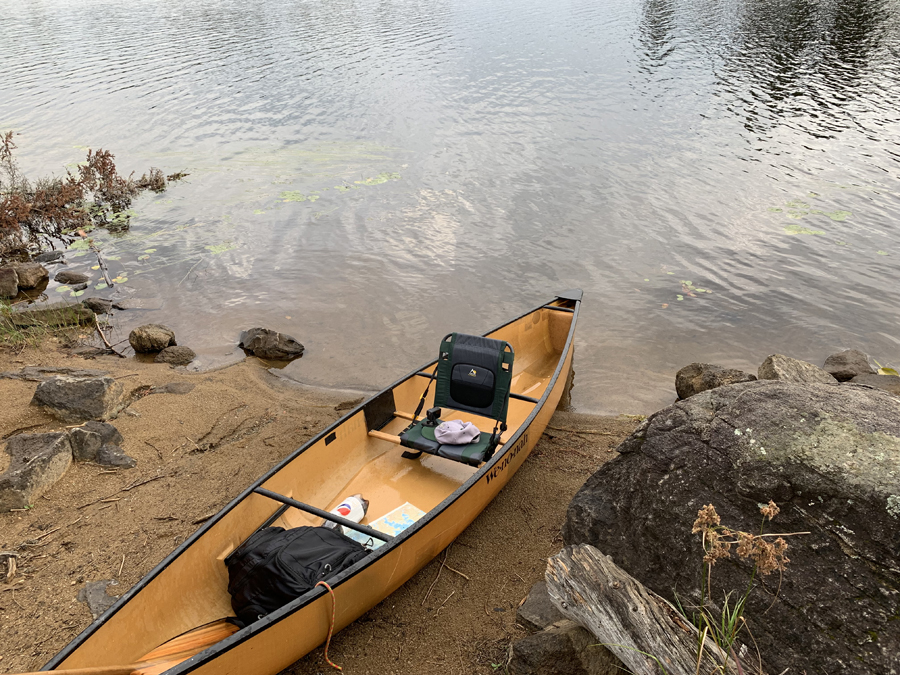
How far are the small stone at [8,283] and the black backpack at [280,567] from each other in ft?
29.4

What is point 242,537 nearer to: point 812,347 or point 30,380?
point 30,380

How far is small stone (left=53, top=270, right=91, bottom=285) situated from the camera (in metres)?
11.4

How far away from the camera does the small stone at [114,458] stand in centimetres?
603

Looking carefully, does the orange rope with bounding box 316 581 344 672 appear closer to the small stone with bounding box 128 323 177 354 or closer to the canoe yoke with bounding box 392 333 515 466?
the canoe yoke with bounding box 392 333 515 466

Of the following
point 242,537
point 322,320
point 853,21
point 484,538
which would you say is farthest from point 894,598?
point 853,21

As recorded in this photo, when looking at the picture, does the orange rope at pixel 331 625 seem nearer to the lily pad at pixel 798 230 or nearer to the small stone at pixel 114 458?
the small stone at pixel 114 458

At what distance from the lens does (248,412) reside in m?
7.50

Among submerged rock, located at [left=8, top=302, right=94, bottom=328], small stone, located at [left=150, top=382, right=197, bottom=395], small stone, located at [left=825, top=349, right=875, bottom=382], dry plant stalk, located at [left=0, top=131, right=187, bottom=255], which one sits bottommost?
small stone, located at [left=825, top=349, right=875, bottom=382]

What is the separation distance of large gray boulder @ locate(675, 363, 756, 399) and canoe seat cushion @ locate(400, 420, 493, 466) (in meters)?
3.19

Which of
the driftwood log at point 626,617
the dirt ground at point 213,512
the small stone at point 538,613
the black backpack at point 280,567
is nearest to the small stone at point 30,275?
the dirt ground at point 213,512

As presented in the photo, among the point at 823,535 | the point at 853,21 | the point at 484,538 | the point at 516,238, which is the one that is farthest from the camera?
the point at 853,21

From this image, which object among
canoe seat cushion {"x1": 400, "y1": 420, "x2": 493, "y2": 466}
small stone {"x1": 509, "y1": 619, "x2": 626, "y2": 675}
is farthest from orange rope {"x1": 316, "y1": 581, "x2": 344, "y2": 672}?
canoe seat cushion {"x1": 400, "y1": 420, "x2": 493, "y2": 466}

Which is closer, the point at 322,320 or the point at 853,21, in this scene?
the point at 322,320

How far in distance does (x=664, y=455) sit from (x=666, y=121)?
17666 mm
